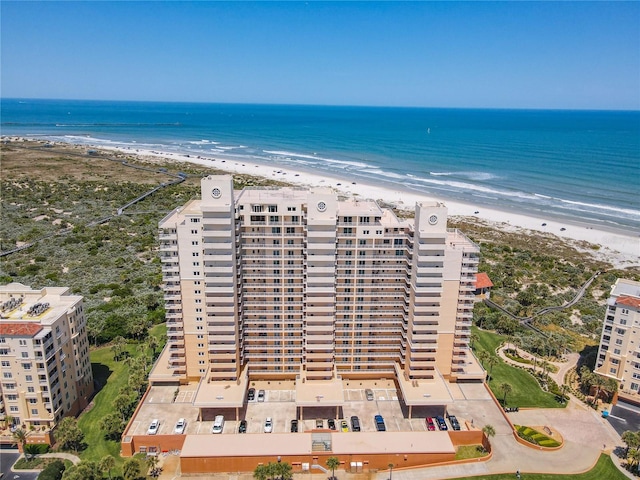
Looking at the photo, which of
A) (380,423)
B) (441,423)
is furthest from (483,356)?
(380,423)

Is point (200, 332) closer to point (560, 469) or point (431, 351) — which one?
point (431, 351)

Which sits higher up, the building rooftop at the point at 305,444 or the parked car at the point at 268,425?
the building rooftop at the point at 305,444

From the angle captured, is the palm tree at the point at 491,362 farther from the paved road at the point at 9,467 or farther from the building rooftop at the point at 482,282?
the paved road at the point at 9,467

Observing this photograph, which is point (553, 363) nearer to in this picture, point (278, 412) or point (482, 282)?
point (482, 282)

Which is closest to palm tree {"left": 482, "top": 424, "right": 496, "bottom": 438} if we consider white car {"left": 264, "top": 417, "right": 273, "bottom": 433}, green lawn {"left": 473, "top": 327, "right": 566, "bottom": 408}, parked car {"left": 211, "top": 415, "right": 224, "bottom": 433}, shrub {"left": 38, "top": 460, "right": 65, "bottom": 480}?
green lawn {"left": 473, "top": 327, "right": 566, "bottom": 408}

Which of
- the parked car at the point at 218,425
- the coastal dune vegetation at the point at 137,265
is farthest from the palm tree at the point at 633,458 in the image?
the parked car at the point at 218,425

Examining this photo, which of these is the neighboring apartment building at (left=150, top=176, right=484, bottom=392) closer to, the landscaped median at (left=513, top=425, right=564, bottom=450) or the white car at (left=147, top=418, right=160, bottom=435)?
the white car at (left=147, top=418, right=160, bottom=435)
